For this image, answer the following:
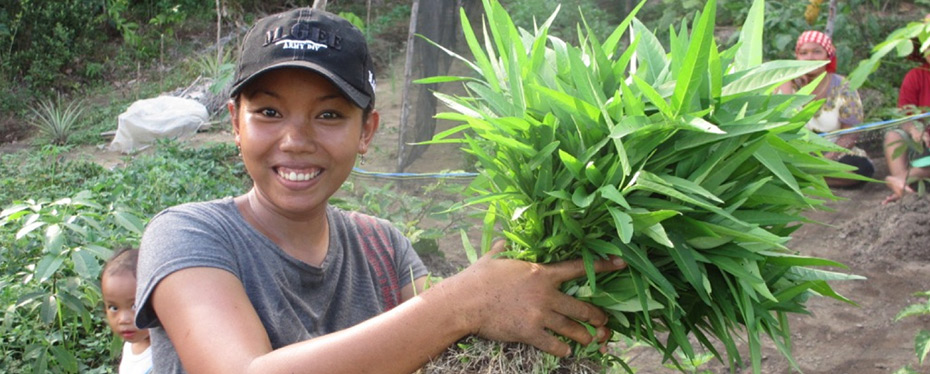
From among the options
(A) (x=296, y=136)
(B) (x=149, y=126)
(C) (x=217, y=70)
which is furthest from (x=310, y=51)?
(C) (x=217, y=70)

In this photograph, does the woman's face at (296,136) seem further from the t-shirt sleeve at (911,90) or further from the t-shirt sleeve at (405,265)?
the t-shirt sleeve at (911,90)

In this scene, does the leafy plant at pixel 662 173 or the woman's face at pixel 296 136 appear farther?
the woman's face at pixel 296 136

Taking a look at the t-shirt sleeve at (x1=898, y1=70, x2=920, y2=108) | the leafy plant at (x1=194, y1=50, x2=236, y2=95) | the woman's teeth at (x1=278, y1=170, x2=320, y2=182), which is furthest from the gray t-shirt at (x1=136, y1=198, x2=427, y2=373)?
the leafy plant at (x1=194, y1=50, x2=236, y2=95)

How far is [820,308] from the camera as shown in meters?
4.45

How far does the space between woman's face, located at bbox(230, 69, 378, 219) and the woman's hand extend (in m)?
0.36

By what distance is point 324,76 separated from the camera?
1.53m

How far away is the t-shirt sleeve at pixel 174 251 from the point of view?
1.43 metres

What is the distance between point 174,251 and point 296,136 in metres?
0.30

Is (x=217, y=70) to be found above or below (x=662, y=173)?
below

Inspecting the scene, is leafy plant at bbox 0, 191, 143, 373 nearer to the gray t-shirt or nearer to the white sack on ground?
the gray t-shirt

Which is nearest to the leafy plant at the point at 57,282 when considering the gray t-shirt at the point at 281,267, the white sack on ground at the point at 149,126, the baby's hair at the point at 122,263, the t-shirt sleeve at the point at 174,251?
the baby's hair at the point at 122,263

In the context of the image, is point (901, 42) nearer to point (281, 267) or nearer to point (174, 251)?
point (281, 267)

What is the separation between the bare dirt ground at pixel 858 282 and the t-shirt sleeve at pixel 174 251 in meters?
2.23

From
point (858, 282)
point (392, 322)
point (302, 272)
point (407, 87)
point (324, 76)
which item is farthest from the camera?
point (407, 87)
